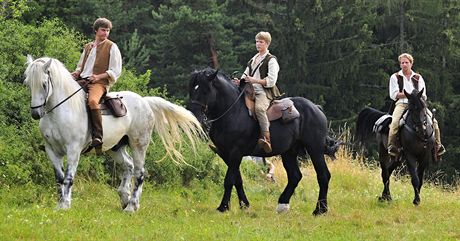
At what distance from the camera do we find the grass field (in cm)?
820

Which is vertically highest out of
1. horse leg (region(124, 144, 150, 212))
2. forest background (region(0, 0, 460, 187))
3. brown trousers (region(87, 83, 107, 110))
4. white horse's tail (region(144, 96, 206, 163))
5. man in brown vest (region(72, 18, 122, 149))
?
man in brown vest (region(72, 18, 122, 149))

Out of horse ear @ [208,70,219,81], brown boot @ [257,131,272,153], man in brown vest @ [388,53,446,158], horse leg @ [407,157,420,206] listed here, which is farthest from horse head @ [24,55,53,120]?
horse leg @ [407,157,420,206]

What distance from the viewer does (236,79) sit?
1154 cm

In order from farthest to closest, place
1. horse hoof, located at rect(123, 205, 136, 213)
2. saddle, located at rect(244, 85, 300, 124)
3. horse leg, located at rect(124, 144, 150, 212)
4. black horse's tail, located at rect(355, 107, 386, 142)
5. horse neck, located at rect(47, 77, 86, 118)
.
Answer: black horse's tail, located at rect(355, 107, 386, 142) → saddle, located at rect(244, 85, 300, 124) → horse leg, located at rect(124, 144, 150, 212) → horse hoof, located at rect(123, 205, 136, 213) → horse neck, located at rect(47, 77, 86, 118)

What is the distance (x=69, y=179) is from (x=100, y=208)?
1.16 metres

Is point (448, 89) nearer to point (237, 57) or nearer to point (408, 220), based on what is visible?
point (237, 57)

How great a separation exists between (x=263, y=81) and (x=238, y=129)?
867 mm

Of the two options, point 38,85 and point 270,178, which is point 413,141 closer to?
point 270,178

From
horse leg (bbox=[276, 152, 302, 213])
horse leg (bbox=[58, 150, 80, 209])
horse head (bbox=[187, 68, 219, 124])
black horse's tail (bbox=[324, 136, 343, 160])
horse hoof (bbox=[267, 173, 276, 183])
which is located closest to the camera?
horse leg (bbox=[58, 150, 80, 209])

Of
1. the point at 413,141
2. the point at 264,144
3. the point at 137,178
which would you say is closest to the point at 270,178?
the point at 413,141

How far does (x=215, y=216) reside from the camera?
10.3m

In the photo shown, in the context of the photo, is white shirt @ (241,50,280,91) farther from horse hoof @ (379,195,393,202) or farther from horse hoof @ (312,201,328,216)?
horse hoof @ (379,195,393,202)

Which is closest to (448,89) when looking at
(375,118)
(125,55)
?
(125,55)

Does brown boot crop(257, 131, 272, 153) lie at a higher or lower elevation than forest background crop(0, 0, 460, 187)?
higher
